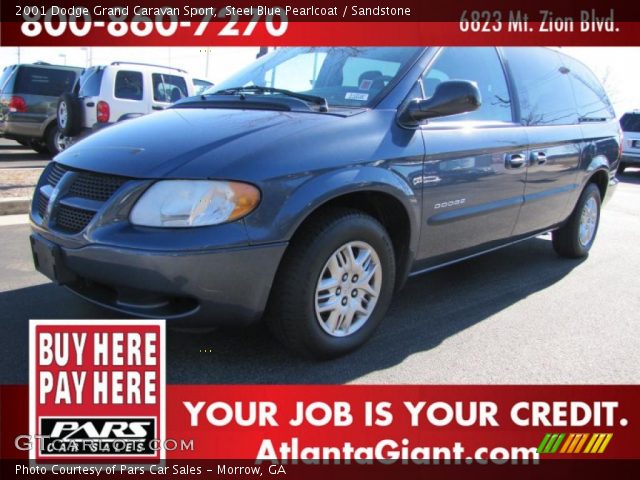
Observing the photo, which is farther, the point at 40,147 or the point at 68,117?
the point at 40,147

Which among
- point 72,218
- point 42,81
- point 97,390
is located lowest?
point 97,390

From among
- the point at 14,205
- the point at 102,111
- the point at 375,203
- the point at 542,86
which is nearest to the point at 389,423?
the point at 375,203

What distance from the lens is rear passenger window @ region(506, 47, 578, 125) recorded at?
13.6ft

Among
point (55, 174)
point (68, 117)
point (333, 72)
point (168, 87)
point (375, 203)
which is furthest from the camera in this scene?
point (168, 87)

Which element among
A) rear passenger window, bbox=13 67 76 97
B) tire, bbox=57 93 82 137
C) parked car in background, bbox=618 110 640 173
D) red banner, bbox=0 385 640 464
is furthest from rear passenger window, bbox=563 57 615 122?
parked car in background, bbox=618 110 640 173

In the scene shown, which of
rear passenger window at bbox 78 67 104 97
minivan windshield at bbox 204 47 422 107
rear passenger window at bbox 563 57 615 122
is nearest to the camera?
minivan windshield at bbox 204 47 422 107

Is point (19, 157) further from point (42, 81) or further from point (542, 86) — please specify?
point (542, 86)

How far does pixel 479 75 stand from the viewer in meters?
3.82

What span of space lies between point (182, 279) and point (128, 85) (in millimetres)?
8660

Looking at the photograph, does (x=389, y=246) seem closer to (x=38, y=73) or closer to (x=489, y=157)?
(x=489, y=157)

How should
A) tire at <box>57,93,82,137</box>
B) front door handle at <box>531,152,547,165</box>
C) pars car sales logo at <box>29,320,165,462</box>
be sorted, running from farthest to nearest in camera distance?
1. tire at <box>57,93,82,137</box>
2. front door handle at <box>531,152,547,165</box>
3. pars car sales logo at <box>29,320,165,462</box>

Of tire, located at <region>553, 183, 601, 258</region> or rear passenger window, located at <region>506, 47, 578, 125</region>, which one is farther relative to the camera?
tire, located at <region>553, 183, 601, 258</region>

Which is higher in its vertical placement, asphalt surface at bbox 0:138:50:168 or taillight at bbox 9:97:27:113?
taillight at bbox 9:97:27:113

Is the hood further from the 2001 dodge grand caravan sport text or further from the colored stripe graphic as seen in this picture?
the colored stripe graphic
